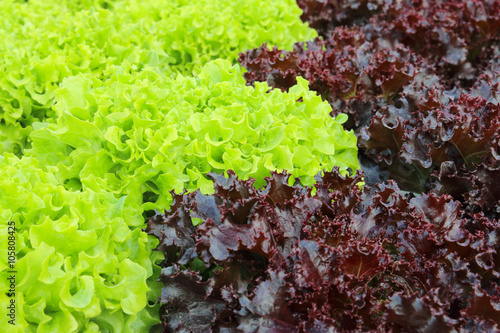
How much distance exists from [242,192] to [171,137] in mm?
510

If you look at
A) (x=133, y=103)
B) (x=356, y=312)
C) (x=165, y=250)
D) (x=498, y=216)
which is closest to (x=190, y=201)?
(x=165, y=250)

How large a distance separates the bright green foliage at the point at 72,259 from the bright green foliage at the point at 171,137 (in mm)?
232

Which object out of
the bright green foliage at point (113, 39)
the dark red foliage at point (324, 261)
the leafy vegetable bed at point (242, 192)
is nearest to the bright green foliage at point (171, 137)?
the leafy vegetable bed at point (242, 192)

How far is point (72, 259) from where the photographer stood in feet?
7.15

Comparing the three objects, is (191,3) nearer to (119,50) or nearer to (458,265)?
(119,50)

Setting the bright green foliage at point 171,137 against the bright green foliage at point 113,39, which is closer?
the bright green foliage at point 171,137

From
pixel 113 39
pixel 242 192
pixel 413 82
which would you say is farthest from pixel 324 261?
pixel 113 39

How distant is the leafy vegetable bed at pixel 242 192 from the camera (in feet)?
6.69

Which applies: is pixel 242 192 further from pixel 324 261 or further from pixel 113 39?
pixel 113 39

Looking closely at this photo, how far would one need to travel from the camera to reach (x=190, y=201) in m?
2.44

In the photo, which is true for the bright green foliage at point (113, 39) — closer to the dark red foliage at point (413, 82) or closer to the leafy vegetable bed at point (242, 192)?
the leafy vegetable bed at point (242, 192)

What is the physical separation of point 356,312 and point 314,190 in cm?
85

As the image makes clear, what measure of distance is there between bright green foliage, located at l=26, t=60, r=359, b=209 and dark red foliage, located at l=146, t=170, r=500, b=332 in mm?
207

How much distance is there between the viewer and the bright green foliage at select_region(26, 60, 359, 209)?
2.61m
